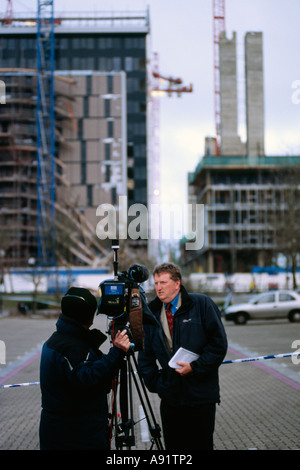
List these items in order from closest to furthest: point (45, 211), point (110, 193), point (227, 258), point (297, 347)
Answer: point (297, 347) < point (45, 211) < point (110, 193) < point (227, 258)

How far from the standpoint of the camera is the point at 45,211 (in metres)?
73.6

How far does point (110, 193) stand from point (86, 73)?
17332 millimetres

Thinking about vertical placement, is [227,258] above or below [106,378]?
below

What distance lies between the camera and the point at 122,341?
11.1 feet

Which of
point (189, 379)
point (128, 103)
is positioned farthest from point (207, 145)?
point (189, 379)

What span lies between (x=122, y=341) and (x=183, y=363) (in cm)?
68

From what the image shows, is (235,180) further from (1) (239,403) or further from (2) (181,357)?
(2) (181,357)

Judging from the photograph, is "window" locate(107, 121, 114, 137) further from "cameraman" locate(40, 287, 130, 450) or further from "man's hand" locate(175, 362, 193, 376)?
"cameraman" locate(40, 287, 130, 450)

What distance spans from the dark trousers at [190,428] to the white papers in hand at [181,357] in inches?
12.0

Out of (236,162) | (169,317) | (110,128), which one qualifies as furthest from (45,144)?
(169,317)

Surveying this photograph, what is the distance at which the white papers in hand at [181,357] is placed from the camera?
3938 mm

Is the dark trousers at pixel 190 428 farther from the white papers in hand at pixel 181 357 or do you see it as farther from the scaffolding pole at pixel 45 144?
the scaffolding pole at pixel 45 144

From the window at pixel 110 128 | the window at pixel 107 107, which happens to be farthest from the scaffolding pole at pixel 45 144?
the window at pixel 110 128

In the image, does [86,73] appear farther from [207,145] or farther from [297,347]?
[297,347]
